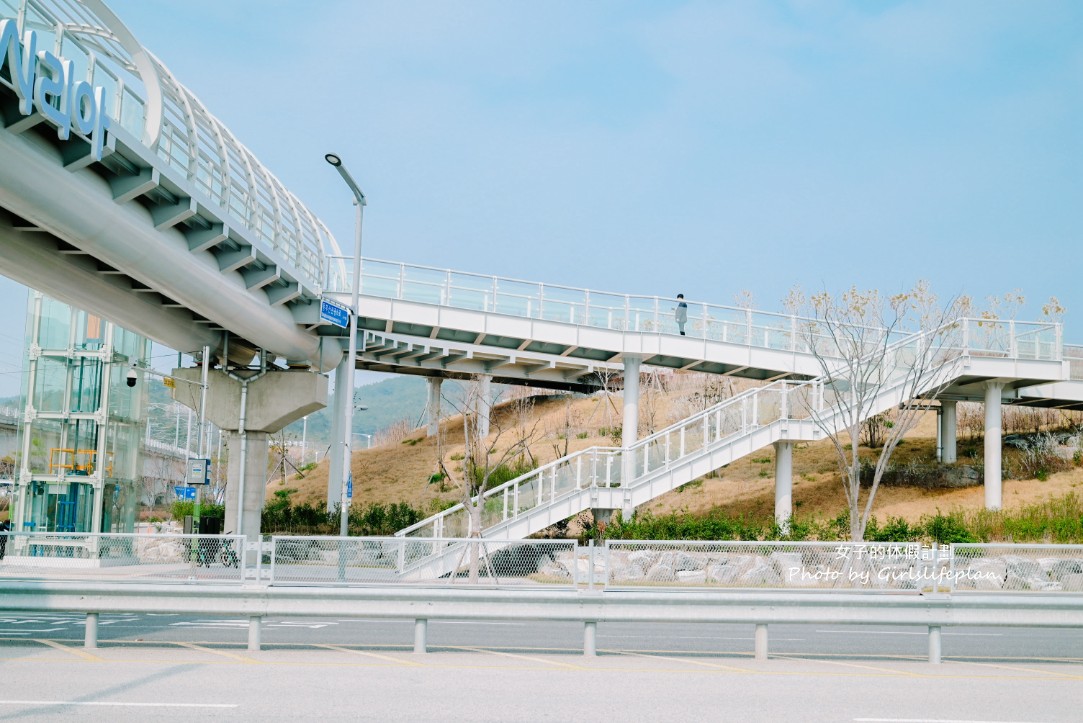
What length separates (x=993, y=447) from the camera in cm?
3281

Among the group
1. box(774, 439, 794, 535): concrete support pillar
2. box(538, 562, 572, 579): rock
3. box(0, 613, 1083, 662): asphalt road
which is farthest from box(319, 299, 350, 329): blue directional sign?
box(774, 439, 794, 535): concrete support pillar

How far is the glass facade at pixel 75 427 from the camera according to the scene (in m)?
29.8

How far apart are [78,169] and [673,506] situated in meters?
23.4

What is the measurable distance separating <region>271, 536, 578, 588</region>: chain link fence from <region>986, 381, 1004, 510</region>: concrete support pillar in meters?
20.0

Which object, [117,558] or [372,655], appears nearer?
[372,655]

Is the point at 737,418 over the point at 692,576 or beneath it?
over

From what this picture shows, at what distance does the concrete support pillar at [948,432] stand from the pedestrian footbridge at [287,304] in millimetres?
1047

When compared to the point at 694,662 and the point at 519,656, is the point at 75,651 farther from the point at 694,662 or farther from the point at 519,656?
the point at 694,662

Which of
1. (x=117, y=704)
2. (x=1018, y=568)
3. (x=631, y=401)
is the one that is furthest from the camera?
(x=631, y=401)

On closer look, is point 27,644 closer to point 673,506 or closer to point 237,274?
point 237,274

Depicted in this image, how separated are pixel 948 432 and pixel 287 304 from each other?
24.4 meters

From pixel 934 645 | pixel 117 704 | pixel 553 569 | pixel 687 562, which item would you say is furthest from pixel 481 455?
pixel 117 704

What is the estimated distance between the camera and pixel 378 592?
11594 mm

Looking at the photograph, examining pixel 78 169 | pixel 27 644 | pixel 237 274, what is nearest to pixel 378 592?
pixel 27 644
